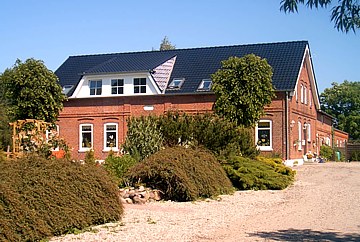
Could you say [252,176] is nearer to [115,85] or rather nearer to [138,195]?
[138,195]

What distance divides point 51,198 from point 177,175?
20.0 ft

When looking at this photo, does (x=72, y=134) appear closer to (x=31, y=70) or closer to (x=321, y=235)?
(x=31, y=70)

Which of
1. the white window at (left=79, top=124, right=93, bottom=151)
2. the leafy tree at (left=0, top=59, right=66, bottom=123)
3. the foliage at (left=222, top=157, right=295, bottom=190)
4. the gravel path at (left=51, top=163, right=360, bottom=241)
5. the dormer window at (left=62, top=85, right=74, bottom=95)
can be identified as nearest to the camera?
the gravel path at (left=51, top=163, right=360, bottom=241)

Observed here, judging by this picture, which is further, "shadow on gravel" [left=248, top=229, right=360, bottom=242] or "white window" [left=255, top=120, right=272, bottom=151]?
"white window" [left=255, top=120, right=272, bottom=151]

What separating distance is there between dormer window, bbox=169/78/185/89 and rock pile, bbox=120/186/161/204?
76.3 ft

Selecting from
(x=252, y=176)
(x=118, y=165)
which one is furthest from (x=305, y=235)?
(x=252, y=176)

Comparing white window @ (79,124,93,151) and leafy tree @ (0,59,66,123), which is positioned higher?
leafy tree @ (0,59,66,123)

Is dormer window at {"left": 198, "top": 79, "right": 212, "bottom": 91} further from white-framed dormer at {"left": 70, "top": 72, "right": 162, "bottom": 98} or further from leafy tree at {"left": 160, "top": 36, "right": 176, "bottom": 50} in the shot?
leafy tree at {"left": 160, "top": 36, "right": 176, "bottom": 50}

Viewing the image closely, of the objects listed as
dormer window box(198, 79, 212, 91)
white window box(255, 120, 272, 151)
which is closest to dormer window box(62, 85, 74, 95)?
dormer window box(198, 79, 212, 91)

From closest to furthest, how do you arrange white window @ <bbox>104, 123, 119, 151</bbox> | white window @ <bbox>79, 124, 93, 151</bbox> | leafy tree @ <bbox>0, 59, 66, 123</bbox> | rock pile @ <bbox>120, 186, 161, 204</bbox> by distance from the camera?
rock pile @ <bbox>120, 186, 161, 204</bbox> < leafy tree @ <bbox>0, 59, 66, 123</bbox> < white window @ <bbox>104, 123, 119, 151</bbox> < white window @ <bbox>79, 124, 93, 151</bbox>

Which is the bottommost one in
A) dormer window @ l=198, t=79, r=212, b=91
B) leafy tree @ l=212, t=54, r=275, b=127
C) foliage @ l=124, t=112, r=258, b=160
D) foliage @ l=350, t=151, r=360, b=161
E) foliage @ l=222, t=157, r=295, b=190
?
foliage @ l=222, t=157, r=295, b=190

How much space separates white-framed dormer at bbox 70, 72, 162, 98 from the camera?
39794mm

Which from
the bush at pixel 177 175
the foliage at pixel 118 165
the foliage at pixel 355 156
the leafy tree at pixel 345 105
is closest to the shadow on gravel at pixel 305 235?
the bush at pixel 177 175

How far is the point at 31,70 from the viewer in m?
32.2
